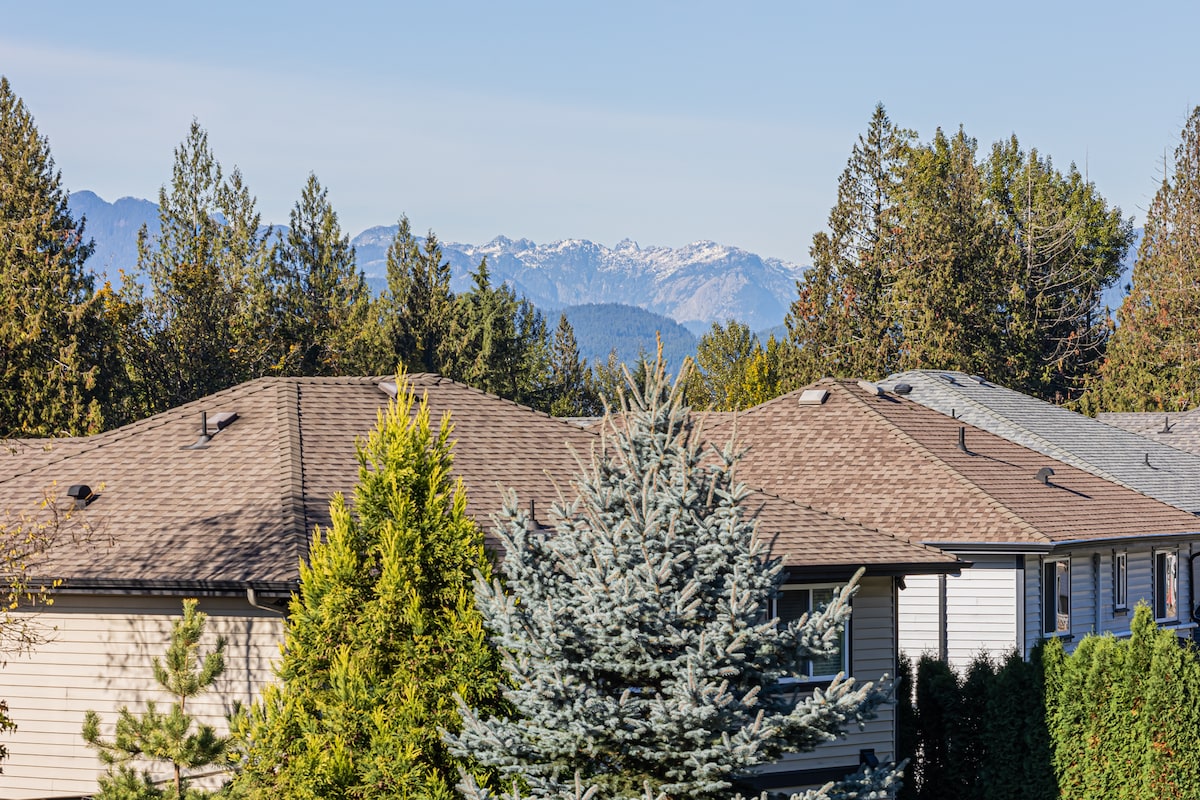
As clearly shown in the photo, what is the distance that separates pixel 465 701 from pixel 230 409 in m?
10.4

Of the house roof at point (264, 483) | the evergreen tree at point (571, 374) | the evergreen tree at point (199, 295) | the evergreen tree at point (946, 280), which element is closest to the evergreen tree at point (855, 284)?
the evergreen tree at point (946, 280)

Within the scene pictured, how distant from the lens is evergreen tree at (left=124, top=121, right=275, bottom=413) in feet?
144

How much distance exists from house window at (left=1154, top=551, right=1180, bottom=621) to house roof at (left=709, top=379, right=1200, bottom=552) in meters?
0.99

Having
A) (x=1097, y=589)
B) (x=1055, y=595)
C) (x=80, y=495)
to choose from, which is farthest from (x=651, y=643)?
(x=1097, y=589)

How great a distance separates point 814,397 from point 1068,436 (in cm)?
816

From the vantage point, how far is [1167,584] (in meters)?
27.8

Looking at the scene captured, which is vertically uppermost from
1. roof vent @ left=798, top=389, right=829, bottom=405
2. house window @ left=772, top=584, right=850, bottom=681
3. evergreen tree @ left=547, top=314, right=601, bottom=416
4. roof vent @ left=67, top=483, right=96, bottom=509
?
evergreen tree @ left=547, top=314, right=601, bottom=416

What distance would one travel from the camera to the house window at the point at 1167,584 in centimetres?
2755

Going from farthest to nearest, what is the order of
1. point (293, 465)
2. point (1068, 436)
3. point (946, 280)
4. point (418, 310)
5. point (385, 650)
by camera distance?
point (946, 280) → point (418, 310) → point (1068, 436) → point (293, 465) → point (385, 650)

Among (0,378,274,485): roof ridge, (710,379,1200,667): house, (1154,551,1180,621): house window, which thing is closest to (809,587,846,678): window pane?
(710,379,1200,667): house

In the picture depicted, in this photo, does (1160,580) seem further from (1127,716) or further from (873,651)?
(873,651)

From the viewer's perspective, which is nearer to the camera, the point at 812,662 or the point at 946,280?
the point at 812,662

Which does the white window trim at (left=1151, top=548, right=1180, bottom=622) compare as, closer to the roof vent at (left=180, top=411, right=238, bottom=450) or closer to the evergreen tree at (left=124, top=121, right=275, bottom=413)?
the roof vent at (left=180, top=411, right=238, bottom=450)

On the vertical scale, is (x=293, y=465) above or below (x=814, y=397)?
below
